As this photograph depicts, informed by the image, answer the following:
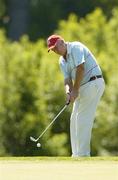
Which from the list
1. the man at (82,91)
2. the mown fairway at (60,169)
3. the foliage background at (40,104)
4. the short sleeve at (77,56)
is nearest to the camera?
the mown fairway at (60,169)

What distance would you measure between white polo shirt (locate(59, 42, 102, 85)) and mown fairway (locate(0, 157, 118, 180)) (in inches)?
39.3

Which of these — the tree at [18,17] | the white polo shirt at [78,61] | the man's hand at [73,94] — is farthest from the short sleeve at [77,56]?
the tree at [18,17]

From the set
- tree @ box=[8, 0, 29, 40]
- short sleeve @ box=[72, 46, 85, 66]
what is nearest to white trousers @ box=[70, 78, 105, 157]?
short sleeve @ box=[72, 46, 85, 66]

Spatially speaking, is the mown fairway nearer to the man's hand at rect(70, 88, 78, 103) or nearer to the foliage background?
the man's hand at rect(70, 88, 78, 103)

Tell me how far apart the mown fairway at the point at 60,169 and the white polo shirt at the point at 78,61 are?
3.27 ft

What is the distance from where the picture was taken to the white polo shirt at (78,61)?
8.06m

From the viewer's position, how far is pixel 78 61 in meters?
8.05

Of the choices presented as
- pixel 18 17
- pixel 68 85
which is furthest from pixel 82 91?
pixel 18 17

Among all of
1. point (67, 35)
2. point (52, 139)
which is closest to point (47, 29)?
point (67, 35)

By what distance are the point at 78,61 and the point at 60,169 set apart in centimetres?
181

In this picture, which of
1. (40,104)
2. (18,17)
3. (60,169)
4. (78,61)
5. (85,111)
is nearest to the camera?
(60,169)

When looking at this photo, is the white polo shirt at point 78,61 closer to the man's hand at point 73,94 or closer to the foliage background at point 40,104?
the man's hand at point 73,94

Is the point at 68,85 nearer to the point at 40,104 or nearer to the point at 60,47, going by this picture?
the point at 60,47

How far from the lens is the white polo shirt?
317 inches
